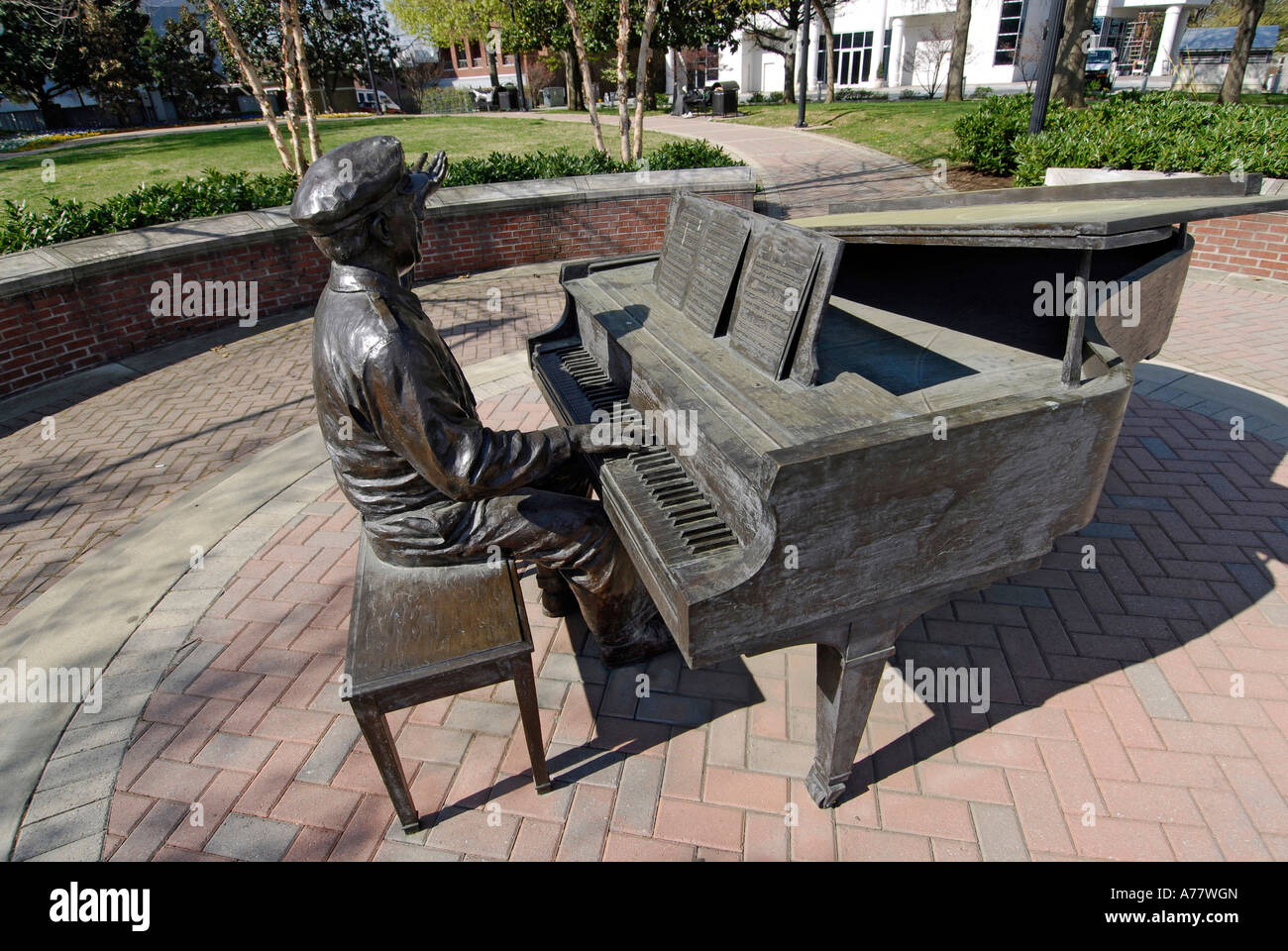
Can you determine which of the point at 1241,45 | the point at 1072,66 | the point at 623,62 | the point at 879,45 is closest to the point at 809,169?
the point at 1072,66

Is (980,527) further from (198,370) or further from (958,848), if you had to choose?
(198,370)

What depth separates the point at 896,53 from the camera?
36.5 m

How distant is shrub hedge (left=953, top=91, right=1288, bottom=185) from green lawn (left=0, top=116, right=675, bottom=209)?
1026 cm

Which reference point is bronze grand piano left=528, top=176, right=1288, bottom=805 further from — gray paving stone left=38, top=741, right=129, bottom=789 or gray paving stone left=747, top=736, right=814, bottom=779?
gray paving stone left=38, top=741, right=129, bottom=789

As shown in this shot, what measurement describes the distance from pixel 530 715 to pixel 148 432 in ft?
17.2

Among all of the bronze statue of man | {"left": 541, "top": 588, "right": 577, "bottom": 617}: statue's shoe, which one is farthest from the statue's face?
{"left": 541, "top": 588, "right": 577, "bottom": 617}: statue's shoe

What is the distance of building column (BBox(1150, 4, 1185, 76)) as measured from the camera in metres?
35.5

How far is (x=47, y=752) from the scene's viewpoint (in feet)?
10.4

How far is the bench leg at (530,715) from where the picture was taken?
259 cm

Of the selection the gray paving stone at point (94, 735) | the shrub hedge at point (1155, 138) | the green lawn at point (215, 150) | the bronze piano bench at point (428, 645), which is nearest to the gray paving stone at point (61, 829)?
the gray paving stone at point (94, 735)

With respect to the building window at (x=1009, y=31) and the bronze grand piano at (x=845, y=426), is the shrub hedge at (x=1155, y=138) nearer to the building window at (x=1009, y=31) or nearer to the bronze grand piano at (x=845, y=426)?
the bronze grand piano at (x=845, y=426)

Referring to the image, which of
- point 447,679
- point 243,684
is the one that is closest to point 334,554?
point 243,684
